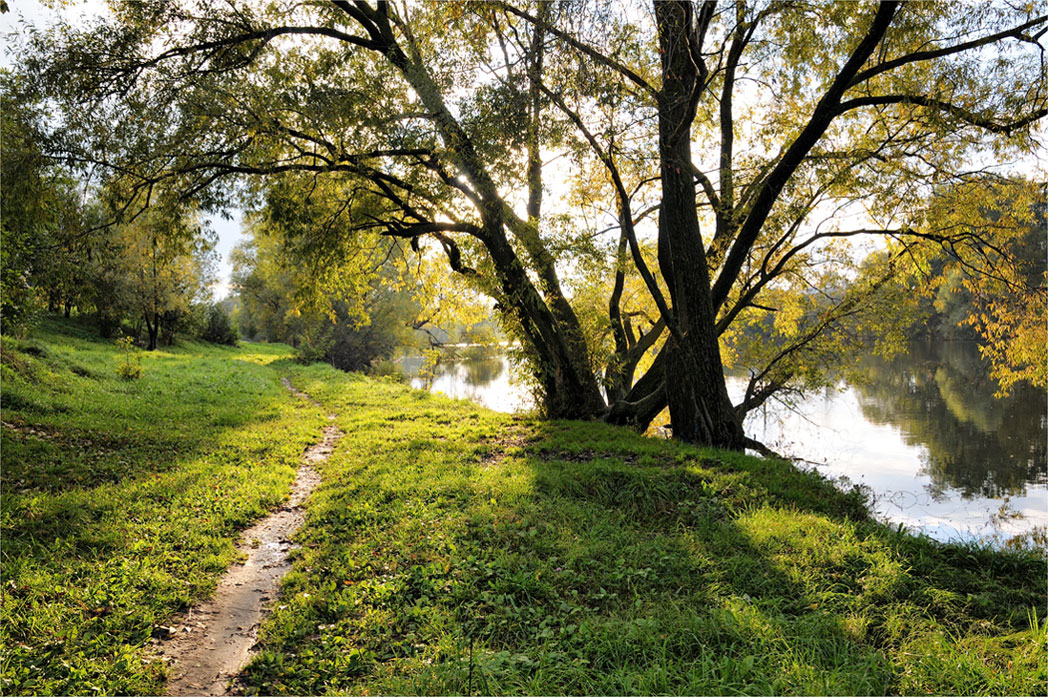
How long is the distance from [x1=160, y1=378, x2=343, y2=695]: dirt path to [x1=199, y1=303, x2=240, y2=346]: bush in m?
40.5

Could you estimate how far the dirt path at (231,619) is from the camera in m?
3.58

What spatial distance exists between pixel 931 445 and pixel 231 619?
58.4 feet

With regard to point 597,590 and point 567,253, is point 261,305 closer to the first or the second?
point 567,253

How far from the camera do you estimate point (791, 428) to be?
17562 mm

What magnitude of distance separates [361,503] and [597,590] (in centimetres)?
329

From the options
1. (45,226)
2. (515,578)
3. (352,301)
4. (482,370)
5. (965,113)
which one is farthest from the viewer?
(482,370)

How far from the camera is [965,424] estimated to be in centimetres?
1703

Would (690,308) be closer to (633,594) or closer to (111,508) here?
(633,594)

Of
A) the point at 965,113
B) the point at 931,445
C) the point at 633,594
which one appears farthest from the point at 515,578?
the point at 931,445

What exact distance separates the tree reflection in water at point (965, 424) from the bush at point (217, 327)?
142 feet

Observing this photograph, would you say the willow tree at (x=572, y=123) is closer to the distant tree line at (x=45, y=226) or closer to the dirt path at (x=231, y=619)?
the distant tree line at (x=45, y=226)

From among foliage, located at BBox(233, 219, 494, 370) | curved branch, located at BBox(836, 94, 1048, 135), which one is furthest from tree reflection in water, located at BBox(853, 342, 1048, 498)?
foliage, located at BBox(233, 219, 494, 370)

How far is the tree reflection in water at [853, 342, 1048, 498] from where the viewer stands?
40.3 feet

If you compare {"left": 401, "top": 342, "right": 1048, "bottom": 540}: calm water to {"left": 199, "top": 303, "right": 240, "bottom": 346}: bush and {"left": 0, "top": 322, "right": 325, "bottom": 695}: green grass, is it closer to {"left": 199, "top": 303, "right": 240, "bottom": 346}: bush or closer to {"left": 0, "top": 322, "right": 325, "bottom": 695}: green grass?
{"left": 0, "top": 322, "right": 325, "bottom": 695}: green grass
